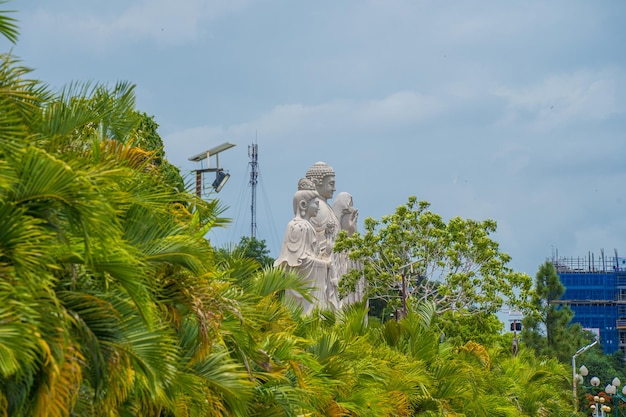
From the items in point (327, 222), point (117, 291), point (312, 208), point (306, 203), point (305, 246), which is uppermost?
point (306, 203)

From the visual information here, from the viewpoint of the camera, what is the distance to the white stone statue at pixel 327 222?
28.2m

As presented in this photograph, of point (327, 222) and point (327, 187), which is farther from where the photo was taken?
point (327, 187)

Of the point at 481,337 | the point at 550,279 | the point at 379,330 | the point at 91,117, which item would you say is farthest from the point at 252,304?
the point at 550,279

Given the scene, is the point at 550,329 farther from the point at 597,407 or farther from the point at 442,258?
the point at 442,258

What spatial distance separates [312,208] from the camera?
2753 centimetres

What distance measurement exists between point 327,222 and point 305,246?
54.5 inches

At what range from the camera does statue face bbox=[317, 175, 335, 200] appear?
1141 inches

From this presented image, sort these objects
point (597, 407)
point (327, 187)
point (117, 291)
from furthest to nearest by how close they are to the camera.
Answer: point (597, 407)
point (327, 187)
point (117, 291)

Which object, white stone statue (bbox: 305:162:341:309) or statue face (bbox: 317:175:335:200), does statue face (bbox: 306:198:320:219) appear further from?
statue face (bbox: 317:175:335:200)

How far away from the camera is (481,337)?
33625 mm

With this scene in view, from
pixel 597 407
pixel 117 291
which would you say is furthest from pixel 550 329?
pixel 117 291

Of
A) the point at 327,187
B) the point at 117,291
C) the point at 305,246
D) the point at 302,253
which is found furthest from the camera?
the point at 327,187

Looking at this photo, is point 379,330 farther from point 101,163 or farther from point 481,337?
point 481,337

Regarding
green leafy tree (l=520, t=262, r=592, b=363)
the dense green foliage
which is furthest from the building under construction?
the dense green foliage
